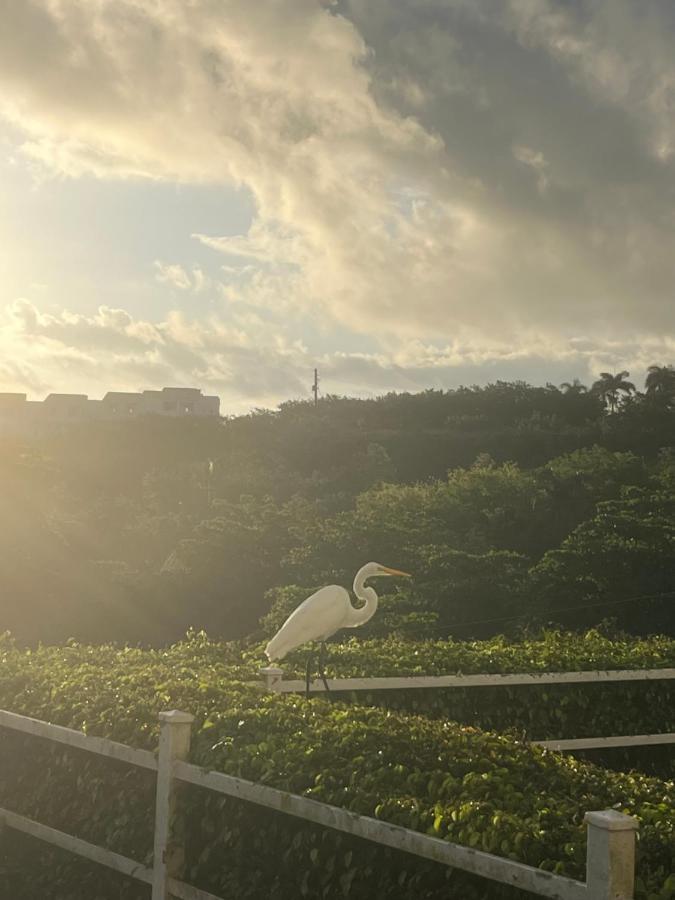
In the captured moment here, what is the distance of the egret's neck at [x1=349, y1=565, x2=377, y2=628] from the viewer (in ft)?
37.8

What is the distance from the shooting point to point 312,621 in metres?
10.6

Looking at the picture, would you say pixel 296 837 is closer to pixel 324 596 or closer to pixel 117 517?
pixel 324 596

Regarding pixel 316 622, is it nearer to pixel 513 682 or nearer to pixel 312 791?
pixel 513 682

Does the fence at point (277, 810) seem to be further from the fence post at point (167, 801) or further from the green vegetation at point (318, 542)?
the green vegetation at point (318, 542)

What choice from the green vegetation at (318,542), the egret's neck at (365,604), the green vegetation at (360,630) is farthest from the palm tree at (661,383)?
the egret's neck at (365,604)

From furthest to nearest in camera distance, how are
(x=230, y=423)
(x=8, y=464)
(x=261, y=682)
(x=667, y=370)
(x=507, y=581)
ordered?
(x=667, y=370), (x=230, y=423), (x=8, y=464), (x=507, y=581), (x=261, y=682)

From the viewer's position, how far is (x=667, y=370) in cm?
6406

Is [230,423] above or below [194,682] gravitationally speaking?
above

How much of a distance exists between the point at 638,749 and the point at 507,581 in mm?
13229

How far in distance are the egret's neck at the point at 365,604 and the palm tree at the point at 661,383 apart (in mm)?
51585

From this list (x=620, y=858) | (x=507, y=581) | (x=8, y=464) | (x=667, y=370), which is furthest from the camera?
(x=667, y=370)

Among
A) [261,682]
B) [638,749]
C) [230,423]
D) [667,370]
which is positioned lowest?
[638,749]

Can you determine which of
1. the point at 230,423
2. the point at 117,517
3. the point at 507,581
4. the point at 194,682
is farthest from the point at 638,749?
the point at 230,423

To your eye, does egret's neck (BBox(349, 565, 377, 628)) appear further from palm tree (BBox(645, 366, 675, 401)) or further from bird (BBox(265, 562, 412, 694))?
palm tree (BBox(645, 366, 675, 401))
